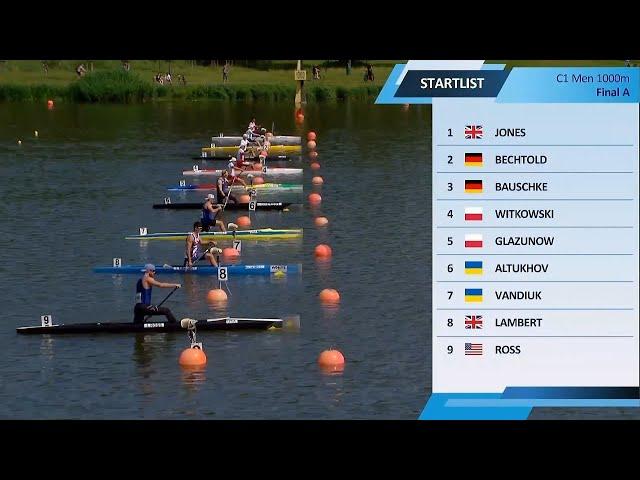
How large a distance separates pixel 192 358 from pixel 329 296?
7476 mm

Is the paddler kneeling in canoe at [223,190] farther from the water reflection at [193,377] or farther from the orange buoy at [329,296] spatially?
the water reflection at [193,377]

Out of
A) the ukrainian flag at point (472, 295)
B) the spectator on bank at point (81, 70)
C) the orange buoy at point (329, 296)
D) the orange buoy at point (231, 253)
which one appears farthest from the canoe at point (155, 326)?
the spectator on bank at point (81, 70)

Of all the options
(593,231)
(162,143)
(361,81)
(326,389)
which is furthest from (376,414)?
(361,81)

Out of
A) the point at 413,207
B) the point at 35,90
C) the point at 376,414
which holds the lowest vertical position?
the point at 376,414

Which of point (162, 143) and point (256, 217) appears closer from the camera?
point (256, 217)

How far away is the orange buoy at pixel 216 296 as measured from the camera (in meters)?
33.7

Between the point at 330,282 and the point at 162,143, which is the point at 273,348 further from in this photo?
the point at 162,143

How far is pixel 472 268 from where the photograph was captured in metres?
13.3

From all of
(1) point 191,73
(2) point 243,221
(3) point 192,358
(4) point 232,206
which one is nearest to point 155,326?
(3) point 192,358

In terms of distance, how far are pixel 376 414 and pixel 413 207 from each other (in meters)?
28.0

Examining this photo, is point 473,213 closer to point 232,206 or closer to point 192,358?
point 192,358

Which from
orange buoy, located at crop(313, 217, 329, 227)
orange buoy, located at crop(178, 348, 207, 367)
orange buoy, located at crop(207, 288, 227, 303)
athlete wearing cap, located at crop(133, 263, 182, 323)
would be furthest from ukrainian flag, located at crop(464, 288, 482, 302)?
orange buoy, located at crop(313, 217, 329, 227)

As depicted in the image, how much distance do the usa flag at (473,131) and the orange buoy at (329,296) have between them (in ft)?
67.5
